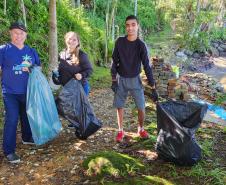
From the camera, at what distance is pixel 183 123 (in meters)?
4.69

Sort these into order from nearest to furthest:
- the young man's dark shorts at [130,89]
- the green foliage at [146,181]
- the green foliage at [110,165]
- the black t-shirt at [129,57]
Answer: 1. the green foliage at [146,181]
2. the green foliage at [110,165]
3. the black t-shirt at [129,57]
4. the young man's dark shorts at [130,89]

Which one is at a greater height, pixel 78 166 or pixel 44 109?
pixel 44 109

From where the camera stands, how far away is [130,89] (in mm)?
5258

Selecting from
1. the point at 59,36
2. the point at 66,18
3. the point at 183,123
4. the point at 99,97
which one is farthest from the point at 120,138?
the point at 66,18

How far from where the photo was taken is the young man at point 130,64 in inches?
196

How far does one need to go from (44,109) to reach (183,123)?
1926 mm

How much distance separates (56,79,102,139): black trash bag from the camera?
17.2 ft

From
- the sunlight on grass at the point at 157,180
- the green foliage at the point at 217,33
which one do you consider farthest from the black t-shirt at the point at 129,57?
the green foliage at the point at 217,33

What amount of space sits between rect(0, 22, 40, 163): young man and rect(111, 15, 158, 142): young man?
117 centimetres

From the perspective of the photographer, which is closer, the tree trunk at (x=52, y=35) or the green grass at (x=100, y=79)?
the tree trunk at (x=52, y=35)

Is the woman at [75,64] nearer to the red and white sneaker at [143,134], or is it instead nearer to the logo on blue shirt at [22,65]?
A: the logo on blue shirt at [22,65]

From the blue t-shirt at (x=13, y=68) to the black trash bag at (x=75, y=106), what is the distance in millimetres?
623

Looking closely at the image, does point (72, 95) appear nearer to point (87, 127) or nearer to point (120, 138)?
point (87, 127)

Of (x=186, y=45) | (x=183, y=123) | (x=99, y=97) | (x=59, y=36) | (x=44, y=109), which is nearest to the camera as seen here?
(x=183, y=123)
